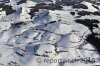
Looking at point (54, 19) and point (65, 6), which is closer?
point (54, 19)

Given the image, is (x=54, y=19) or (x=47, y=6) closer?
(x=54, y=19)

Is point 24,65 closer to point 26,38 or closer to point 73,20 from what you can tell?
point 26,38

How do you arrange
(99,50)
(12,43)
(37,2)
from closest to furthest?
1. (99,50)
2. (12,43)
3. (37,2)

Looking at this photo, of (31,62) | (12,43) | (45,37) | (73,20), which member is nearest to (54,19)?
(73,20)

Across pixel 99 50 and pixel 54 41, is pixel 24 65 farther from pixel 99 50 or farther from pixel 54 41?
pixel 99 50

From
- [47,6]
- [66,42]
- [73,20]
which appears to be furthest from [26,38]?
[47,6]

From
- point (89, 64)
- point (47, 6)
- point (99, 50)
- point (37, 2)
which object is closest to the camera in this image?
point (89, 64)
